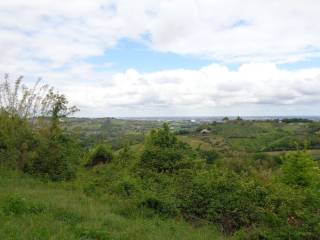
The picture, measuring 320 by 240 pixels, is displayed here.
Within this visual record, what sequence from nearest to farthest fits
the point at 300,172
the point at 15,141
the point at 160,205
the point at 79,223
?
the point at 79,223
the point at 160,205
the point at 15,141
the point at 300,172

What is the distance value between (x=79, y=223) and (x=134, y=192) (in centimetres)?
598

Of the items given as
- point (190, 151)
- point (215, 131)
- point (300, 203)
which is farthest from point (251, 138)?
point (300, 203)

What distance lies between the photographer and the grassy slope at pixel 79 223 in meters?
7.55

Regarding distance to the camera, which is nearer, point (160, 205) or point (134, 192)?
point (160, 205)

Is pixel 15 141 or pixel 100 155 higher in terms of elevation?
pixel 15 141

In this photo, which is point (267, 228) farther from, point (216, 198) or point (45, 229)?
point (45, 229)

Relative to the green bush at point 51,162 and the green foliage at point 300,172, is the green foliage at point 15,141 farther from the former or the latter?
the green foliage at point 300,172

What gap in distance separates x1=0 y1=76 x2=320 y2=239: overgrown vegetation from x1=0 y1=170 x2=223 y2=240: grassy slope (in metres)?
0.03

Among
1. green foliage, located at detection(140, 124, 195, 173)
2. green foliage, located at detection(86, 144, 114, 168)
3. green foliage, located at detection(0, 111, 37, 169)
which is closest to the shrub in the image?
green foliage, located at detection(140, 124, 195, 173)

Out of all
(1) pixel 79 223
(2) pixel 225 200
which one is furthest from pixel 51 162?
(1) pixel 79 223

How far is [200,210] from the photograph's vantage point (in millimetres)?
13133

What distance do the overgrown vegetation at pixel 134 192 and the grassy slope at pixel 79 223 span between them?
27mm

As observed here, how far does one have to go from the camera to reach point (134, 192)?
14.7 metres

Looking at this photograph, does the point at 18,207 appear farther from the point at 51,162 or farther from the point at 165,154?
the point at 165,154
